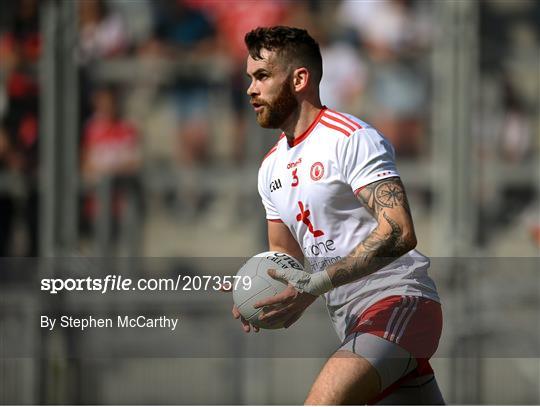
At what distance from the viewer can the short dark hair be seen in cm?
559

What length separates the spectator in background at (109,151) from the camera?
995cm

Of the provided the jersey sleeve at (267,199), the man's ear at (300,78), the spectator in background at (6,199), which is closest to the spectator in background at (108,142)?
the spectator in background at (6,199)

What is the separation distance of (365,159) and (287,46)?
0.68 metres

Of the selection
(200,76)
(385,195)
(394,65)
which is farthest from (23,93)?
(385,195)

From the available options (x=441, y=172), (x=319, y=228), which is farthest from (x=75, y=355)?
(x=319, y=228)

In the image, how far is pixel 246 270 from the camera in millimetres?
5719

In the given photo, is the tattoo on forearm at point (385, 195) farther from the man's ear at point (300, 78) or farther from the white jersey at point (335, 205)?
the man's ear at point (300, 78)

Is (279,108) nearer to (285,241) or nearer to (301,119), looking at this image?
(301,119)

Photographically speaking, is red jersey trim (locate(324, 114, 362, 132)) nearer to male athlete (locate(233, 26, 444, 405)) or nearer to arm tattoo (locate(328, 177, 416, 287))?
male athlete (locate(233, 26, 444, 405))

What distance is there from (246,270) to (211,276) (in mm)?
4737

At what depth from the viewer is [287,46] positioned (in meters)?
5.62

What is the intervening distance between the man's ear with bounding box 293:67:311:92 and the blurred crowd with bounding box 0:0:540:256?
432 centimetres

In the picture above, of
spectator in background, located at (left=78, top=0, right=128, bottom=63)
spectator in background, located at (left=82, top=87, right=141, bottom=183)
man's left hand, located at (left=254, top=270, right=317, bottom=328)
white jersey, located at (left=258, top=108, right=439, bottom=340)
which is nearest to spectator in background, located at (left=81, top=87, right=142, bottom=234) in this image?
spectator in background, located at (left=82, top=87, right=141, bottom=183)

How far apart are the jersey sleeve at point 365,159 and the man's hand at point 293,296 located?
18.3 inches
